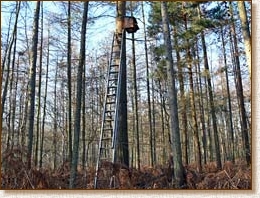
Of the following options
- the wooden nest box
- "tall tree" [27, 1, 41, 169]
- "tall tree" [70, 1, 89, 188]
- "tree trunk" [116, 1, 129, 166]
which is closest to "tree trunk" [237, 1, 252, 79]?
the wooden nest box

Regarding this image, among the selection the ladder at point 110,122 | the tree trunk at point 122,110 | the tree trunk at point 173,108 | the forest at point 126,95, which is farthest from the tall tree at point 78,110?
the tree trunk at point 173,108

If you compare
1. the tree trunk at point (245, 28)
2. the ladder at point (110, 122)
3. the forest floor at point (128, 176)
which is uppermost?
the tree trunk at point (245, 28)

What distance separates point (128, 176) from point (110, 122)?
0.49 metres

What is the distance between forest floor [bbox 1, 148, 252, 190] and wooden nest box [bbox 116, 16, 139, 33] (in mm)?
1205

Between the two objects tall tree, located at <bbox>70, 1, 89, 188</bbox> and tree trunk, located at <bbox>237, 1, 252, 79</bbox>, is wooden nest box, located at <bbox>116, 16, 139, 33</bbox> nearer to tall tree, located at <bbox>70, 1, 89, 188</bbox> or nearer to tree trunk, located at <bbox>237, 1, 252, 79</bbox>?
tall tree, located at <bbox>70, 1, 89, 188</bbox>

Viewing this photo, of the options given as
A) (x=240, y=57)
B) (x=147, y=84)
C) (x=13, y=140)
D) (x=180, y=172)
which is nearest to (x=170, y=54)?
(x=147, y=84)

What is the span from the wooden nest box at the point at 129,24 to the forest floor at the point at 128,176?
121 cm

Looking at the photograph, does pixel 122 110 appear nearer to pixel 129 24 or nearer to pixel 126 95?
pixel 126 95

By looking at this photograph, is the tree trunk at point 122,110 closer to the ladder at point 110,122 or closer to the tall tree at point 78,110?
the ladder at point 110,122

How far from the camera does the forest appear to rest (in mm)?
3111

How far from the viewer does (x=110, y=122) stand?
10.6 ft

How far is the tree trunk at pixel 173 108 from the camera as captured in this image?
3.14 metres

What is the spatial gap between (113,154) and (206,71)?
109 centimetres

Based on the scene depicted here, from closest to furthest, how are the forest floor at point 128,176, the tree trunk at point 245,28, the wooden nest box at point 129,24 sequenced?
the forest floor at point 128,176, the tree trunk at point 245,28, the wooden nest box at point 129,24
